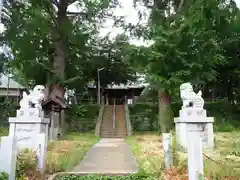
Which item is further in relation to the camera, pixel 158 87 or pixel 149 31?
pixel 149 31

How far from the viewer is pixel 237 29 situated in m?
23.4

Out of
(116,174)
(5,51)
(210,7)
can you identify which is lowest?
(116,174)

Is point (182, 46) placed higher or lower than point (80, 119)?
higher

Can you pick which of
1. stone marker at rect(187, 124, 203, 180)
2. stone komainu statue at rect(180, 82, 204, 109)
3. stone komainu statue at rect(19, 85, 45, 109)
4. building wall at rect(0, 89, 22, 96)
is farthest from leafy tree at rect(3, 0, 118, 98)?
stone marker at rect(187, 124, 203, 180)

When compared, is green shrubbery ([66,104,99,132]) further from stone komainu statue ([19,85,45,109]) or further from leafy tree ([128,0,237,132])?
stone komainu statue ([19,85,45,109])

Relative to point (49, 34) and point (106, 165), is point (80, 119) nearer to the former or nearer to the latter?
point (49, 34)

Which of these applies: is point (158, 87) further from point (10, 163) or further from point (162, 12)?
point (10, 163)

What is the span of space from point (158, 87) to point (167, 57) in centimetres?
195

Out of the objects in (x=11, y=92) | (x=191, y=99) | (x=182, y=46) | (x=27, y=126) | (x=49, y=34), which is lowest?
(x=27, y=126)

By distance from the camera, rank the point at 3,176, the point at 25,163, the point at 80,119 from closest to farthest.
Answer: the point at 3,176
the point at 25,163
the point at 80,119

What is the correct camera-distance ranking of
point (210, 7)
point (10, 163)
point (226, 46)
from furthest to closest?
point (226, 46) → point (210, 7) → point (10, 163)

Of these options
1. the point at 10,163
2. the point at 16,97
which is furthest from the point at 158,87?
the point at 16,97

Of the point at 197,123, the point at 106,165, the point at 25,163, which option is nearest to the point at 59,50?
the point at 197,123

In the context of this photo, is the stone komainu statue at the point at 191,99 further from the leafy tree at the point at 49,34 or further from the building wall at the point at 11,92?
the building wall at the point at 11,92
